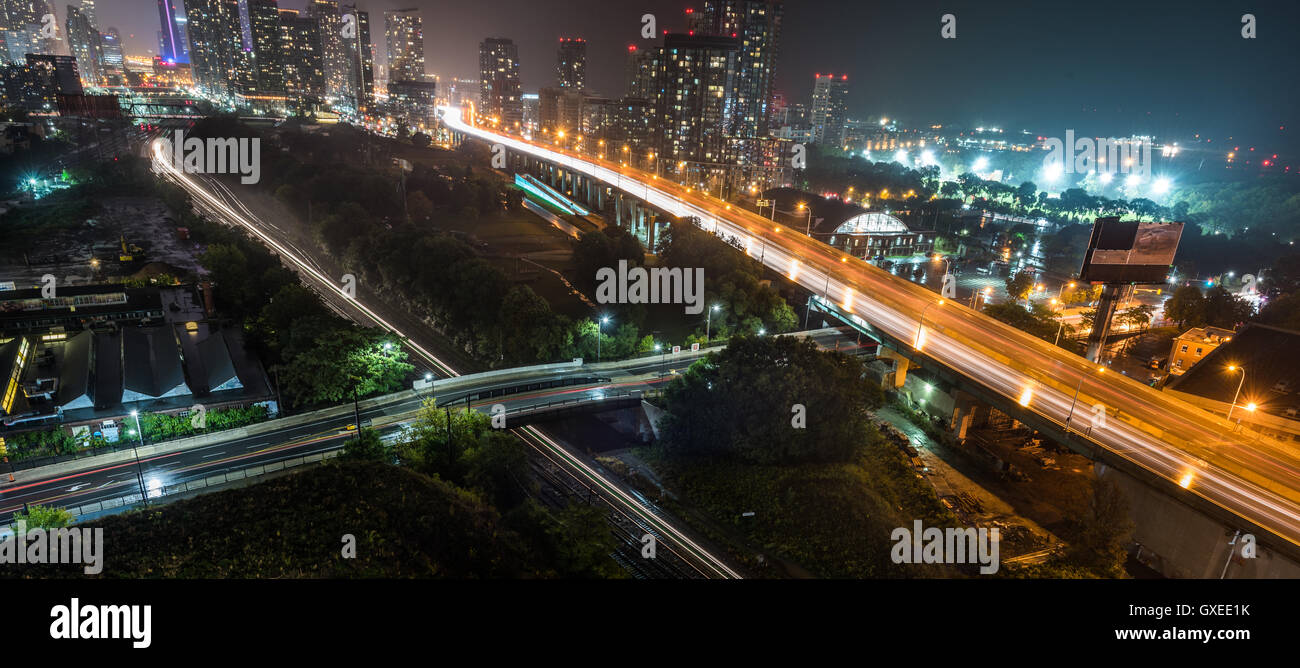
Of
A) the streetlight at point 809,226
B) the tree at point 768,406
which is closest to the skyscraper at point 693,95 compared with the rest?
the streetlight at point 809,226

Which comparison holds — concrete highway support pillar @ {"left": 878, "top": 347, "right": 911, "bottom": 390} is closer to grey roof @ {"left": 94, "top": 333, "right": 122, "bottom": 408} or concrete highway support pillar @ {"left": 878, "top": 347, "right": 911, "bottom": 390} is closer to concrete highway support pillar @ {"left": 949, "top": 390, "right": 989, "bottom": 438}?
concrete highway support pillar @ {"left": 949, "top": 390, "right": 989, "bottom": 438}

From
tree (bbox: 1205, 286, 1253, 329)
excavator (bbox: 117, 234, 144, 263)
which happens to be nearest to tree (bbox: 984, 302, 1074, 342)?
tree (bbox: 1205, 286, 1253, 329)

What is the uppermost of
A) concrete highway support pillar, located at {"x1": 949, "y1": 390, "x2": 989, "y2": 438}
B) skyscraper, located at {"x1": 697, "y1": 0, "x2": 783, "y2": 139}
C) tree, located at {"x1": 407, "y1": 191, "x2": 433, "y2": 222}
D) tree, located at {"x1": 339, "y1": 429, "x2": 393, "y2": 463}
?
skyscraper, located at {"x1": 697, "y1": 0, "x2": 783, "y2": 139}

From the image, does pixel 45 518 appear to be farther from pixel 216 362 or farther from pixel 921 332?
pixel 921 332

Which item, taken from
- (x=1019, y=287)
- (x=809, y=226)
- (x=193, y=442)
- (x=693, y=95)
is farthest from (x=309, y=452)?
(x=693, y=95)
